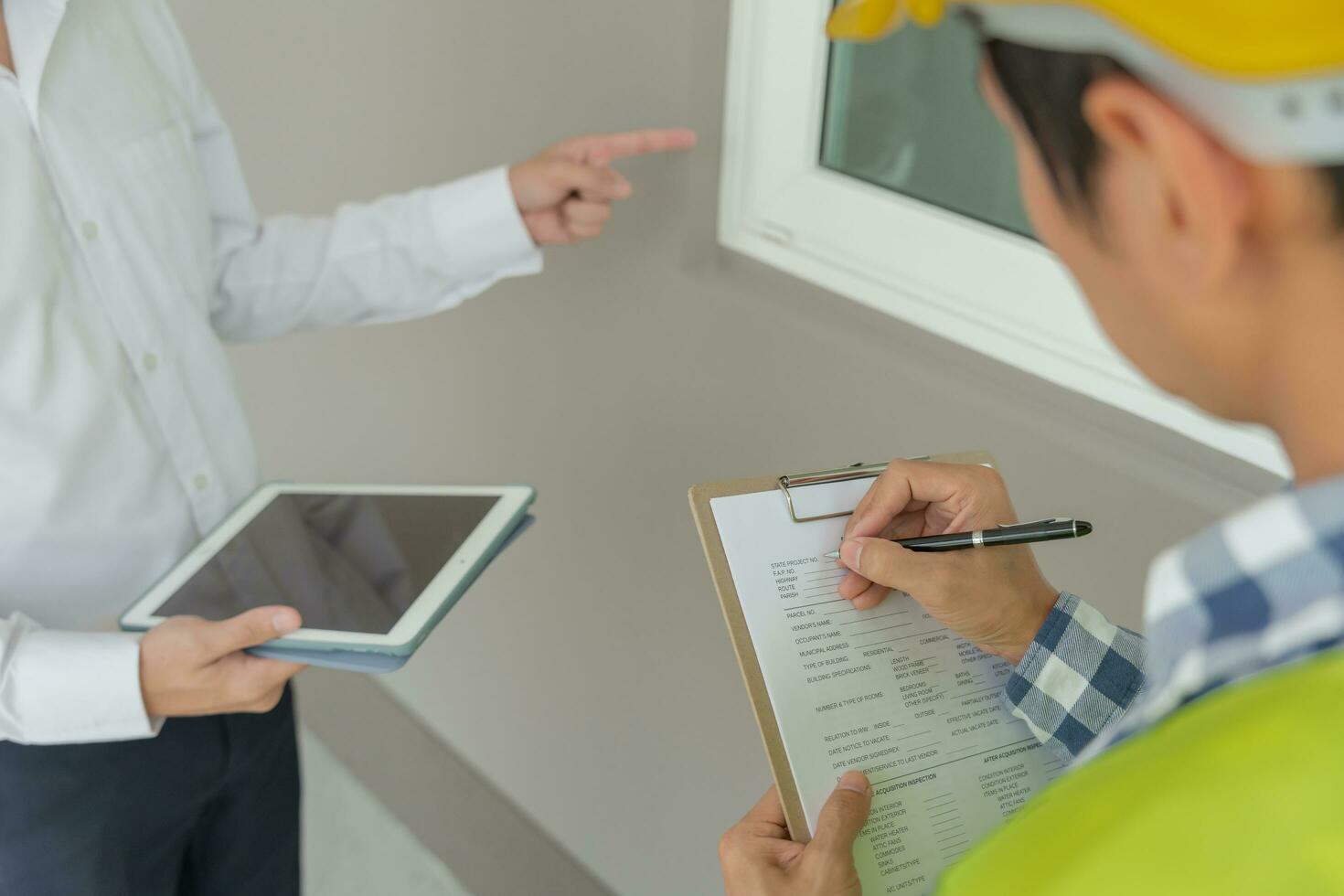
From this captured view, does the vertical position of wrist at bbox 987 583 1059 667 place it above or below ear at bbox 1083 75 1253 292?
below

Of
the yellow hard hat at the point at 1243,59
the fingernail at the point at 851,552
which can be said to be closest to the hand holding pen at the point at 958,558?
the fingernail at the point at 851,552

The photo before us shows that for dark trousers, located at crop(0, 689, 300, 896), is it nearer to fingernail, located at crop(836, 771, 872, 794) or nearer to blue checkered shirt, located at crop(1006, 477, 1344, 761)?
fingernail, located at crop(836, 771, 872, 794)

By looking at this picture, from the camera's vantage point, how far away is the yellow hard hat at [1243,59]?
0.95 feet

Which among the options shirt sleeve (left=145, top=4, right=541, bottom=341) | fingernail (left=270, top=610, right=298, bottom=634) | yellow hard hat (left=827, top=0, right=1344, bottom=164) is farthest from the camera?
shirt sleeve (left=145, top=4, right=541, bottom=341)

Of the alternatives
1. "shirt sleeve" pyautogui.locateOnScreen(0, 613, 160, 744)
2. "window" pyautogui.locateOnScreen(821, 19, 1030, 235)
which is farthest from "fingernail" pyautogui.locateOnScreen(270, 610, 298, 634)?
"window" pyautogui.locateOnScreen(821, 19, 1030, 235)

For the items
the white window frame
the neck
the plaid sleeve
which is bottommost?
the plaid sleeve

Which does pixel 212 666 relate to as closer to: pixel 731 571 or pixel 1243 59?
pixel 731 571

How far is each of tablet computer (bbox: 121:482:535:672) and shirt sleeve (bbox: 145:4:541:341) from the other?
0.20 m

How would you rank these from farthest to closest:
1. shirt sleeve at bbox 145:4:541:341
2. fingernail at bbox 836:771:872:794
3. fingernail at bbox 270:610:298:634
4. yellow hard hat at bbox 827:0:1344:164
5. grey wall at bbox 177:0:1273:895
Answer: shirt sleeve at bbox 145:4:541:341, grey wall at bbox 177:0:1273:895, fingernail at bbox 270:610:298:634, fingernail at bbox 836:771:872:794, yellow hard hat at bbox 827:0:1344:164

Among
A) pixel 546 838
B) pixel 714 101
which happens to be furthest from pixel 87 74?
pixel 546 838

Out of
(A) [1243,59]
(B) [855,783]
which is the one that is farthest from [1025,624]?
(A) [1243,59]

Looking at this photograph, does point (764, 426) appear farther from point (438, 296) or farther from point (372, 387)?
point (372, 387)

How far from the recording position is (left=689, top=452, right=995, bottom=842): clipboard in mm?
653

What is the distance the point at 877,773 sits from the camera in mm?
672
